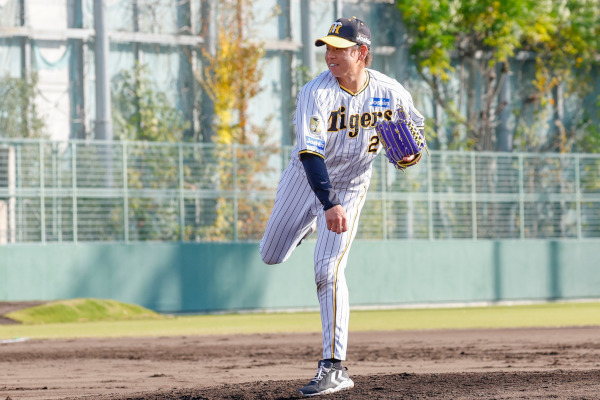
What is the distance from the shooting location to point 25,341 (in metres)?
12.5

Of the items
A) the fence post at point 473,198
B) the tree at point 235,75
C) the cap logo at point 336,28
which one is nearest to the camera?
the cap logo at point 336,28

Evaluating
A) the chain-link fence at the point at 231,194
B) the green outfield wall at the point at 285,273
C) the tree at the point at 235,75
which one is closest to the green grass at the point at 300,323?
the green outfield wall at the point at 285,273

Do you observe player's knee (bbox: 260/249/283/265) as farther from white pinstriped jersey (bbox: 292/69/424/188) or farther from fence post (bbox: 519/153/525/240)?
fence post (bbox: 519/153/525/240)

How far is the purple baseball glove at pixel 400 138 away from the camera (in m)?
6.23

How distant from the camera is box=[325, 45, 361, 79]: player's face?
20.1 ft

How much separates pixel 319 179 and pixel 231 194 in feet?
42.4

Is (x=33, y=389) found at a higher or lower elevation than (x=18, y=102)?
lower

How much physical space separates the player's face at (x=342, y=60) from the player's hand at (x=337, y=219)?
2.67 ft

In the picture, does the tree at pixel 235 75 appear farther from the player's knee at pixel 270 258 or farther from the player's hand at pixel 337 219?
the player's hand at pixel 337 219

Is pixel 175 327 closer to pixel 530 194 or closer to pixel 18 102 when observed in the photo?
pixel 18 102

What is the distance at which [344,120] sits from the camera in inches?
246

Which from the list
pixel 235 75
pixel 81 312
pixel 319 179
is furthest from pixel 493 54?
pixel 319 179

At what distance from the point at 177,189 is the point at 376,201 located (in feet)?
13.2

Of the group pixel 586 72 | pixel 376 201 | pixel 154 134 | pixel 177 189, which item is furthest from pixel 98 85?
pixel 586 72
